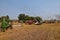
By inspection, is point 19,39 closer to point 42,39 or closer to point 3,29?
point 42,39

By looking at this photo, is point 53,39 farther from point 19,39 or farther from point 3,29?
point 3,29

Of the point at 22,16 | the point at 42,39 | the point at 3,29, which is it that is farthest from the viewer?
the point at 22,16

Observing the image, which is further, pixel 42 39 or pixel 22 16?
pixel 22 16

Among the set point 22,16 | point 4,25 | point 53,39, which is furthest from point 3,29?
point 22,16

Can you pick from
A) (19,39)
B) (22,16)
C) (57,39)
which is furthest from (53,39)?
(22,16)

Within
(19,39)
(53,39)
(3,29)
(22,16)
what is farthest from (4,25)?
(22,16)

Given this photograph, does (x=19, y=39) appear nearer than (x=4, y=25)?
Yes

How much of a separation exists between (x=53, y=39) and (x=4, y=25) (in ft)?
38.8

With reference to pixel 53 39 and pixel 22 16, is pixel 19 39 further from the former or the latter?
pixel 22 16

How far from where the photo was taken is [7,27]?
23906 mm

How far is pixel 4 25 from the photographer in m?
22.8

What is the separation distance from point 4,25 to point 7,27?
123 centimetres

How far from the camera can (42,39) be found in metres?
12.2

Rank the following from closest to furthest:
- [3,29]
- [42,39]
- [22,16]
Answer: [42,39] → [3,29] → [22,16]
